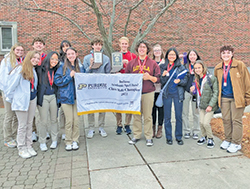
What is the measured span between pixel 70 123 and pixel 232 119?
316 cm

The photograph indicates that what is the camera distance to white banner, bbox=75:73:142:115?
4595 millimetres

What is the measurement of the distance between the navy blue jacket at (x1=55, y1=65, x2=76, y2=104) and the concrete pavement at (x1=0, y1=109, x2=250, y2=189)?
102cm

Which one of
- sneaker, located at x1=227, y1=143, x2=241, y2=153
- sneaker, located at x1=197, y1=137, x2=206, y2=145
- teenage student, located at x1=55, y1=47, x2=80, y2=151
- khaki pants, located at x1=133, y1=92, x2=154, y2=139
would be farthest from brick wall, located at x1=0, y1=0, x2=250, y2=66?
sneaker, located at x1=227, y1=143, x2=241, y2=153

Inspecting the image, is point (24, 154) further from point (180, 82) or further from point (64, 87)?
point (180, 82)

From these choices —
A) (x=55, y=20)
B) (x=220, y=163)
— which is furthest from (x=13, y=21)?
(x=220, y=163)

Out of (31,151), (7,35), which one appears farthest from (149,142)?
(7,35)

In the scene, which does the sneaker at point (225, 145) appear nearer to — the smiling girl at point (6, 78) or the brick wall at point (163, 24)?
the smiling girl at point (6, 78)

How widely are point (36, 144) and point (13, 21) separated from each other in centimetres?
925

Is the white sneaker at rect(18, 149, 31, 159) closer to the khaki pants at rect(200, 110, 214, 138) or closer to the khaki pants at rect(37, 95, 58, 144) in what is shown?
the khaki pants at rect(37, 95, 58, 144)

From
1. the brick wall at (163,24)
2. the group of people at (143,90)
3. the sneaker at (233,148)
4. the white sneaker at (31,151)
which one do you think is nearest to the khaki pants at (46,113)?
the group of people at (143,90)

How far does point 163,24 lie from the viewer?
12.9 meters

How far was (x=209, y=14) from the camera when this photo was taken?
13336 mm

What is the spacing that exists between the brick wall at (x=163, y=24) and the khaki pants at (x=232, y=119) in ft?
28.1

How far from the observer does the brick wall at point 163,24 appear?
1172cm
